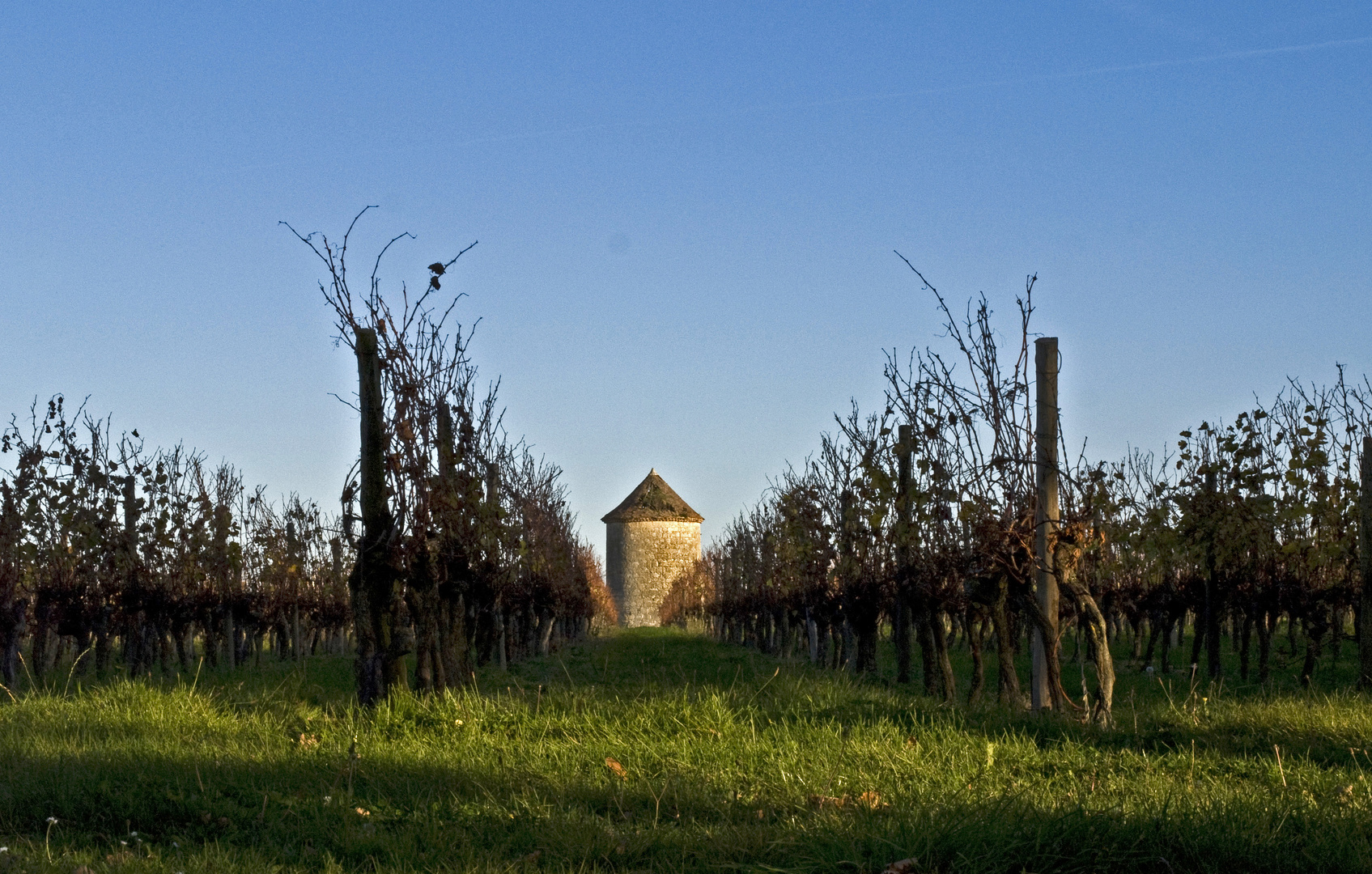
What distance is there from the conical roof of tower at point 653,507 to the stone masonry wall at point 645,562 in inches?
15.9

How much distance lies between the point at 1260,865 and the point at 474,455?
910 centimetres

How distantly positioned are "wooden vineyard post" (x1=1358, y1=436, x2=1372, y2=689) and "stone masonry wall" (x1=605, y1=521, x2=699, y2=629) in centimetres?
6481

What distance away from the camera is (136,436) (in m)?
19.5

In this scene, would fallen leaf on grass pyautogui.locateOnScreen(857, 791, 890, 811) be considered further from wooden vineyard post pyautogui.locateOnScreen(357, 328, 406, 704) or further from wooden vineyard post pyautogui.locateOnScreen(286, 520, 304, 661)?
wooden vineyard post pyautogui.locateOnScreen(286, 520, 304, 661)

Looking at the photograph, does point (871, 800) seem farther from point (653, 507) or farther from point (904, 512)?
point (653, 507)

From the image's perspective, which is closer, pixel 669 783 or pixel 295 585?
pixel 669 783

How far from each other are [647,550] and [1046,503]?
70325 millimetres

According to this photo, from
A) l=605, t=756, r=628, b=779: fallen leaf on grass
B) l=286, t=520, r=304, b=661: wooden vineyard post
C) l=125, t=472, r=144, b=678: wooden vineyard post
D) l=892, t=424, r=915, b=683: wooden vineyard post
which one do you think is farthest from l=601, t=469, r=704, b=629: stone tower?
l=605, t=756, r=628, b=779: fallen leaf on grass

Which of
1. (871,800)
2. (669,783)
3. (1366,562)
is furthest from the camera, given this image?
(1366,562)

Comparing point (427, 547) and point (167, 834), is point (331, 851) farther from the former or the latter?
point (427, 547)

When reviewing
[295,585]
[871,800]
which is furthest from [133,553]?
[871,800]

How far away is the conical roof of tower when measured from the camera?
80625mm

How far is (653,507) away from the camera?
8125cm

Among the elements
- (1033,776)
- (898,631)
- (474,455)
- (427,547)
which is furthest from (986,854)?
(898,631)
